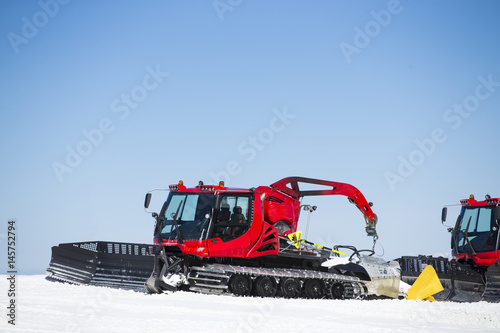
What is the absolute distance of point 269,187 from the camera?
15797 millimetres

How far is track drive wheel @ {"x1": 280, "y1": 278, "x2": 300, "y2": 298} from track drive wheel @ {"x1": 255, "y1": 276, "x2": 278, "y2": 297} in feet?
0.69

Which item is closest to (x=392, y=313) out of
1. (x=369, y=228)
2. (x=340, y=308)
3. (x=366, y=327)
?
(x=340, y=308)

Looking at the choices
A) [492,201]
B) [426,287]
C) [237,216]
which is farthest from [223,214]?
[492,201]

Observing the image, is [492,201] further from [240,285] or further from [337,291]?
[240,285]

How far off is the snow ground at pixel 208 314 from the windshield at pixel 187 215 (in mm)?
1542

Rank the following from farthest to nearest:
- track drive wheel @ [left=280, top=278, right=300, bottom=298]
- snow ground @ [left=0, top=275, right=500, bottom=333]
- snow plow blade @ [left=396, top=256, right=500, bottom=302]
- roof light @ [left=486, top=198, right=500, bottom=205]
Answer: roof light @ [left=486, top=198, right=500, bottom=205] < snow plow blade @ [left=396, top=256, right=500, bottom=302] < track drive wheel @ [left=280, top=278, right=300, bottom=298] < snow ground @ [left=0, top=275, right=500, bottom=333]

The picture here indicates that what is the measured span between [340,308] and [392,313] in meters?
1.09

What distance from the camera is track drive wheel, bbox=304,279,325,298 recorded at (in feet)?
51.7

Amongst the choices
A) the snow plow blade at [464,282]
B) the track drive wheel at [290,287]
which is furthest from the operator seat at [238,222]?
the snow plow blade at [464,282]

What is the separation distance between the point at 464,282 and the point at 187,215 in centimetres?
860

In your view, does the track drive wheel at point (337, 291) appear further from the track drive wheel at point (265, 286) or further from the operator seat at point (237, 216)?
the operator seat at point (237, 216)

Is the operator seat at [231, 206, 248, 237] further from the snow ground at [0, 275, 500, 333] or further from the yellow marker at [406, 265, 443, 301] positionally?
the yellow marker at [406, 265, 443, 301]

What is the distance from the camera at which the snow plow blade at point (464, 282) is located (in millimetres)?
16734

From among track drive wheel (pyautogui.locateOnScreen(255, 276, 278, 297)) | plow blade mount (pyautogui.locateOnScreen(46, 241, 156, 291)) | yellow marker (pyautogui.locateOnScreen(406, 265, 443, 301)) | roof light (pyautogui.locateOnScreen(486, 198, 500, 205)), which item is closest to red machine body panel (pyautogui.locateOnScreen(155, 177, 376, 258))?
track drive wheel (pyautogui.locateOnScreen(255, 276, 278, 297))
